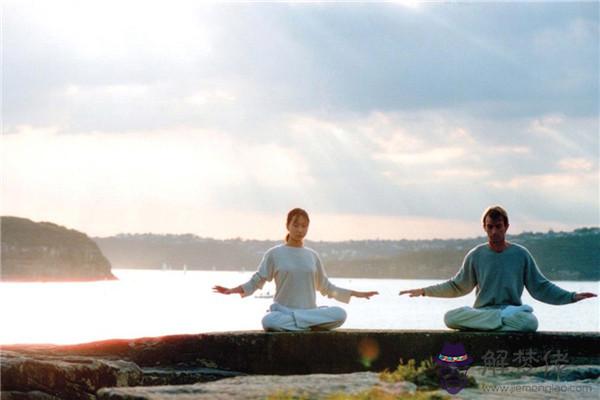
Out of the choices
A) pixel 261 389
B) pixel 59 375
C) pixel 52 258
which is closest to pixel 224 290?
pixel 59 375

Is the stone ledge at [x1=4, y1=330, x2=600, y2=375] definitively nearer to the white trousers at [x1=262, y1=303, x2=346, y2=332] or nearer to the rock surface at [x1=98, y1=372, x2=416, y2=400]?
the white trousers at [x1=262, y1=303, x2=346, y2=332]

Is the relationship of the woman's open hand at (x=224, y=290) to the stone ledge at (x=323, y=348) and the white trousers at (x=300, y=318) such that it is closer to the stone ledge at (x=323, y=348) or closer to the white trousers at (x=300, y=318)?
the white trousers at (x=300, y=318)

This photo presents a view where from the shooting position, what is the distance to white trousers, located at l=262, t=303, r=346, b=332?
1034 centimetres

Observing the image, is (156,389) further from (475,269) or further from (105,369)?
(475,269)

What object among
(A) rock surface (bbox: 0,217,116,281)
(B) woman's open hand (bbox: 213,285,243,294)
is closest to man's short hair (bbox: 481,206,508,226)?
(B) woman's open hand (bbox: 213,285,243,294)

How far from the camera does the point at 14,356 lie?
8031 millimetres

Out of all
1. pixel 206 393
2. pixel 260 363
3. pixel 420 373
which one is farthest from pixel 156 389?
pixel 260 363

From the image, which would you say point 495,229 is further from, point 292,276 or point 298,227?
point 292,276

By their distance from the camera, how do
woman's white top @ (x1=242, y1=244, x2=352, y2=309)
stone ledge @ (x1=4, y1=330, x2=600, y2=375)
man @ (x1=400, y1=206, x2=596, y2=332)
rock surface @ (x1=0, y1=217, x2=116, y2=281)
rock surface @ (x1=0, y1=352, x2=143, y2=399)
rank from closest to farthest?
1. rock surface @ (x1=0, y1=352, x2=143, y2=399)
2. stone ledge @ (x1=4, y1=330, x2=600, y2=375)
3. man @ (x1=400, y1=206, x2=596, y2=332)
4. woman's white top @ (x1=242, y1=244, x2=352, y2=309)
5. rock surface @ (x1=0, y1=217, x2=116, y2=281)

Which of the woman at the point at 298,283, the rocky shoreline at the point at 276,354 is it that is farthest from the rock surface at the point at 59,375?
the woman at the point at 298,283

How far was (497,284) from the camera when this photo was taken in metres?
10.7

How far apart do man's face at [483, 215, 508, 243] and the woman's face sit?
6.28 feet

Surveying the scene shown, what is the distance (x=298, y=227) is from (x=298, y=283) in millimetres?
681

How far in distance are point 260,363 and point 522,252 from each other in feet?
10.3
